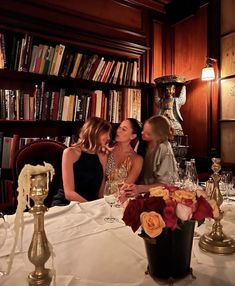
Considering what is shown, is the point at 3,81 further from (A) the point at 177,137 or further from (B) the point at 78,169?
(A) the point at 177,137

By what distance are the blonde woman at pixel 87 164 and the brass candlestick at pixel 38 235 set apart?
4.23 feet

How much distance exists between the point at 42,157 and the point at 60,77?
85 centimetres

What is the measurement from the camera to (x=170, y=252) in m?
0.71

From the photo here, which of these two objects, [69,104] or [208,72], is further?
[208,72]

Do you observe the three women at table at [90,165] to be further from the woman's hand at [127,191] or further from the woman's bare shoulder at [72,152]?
the woman's hand at [127,191]

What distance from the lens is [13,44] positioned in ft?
7.76

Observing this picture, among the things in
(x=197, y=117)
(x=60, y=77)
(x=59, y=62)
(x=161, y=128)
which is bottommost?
(x=161, y=128)

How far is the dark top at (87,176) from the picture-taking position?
2.05 metres

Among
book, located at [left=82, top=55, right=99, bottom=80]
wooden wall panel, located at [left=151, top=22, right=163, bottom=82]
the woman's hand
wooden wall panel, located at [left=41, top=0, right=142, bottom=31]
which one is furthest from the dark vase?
wooden wall panel, located at [left=151, top=22, right=163, bottom=82]

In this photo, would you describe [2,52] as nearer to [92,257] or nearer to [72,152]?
[72,152]

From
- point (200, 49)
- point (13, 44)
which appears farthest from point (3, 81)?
point (200, 49)

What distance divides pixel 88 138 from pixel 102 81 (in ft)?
3.14

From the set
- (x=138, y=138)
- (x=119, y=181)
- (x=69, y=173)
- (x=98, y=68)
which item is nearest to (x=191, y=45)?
(x=98, y=68)

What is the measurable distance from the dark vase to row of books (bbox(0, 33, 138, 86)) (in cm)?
212
